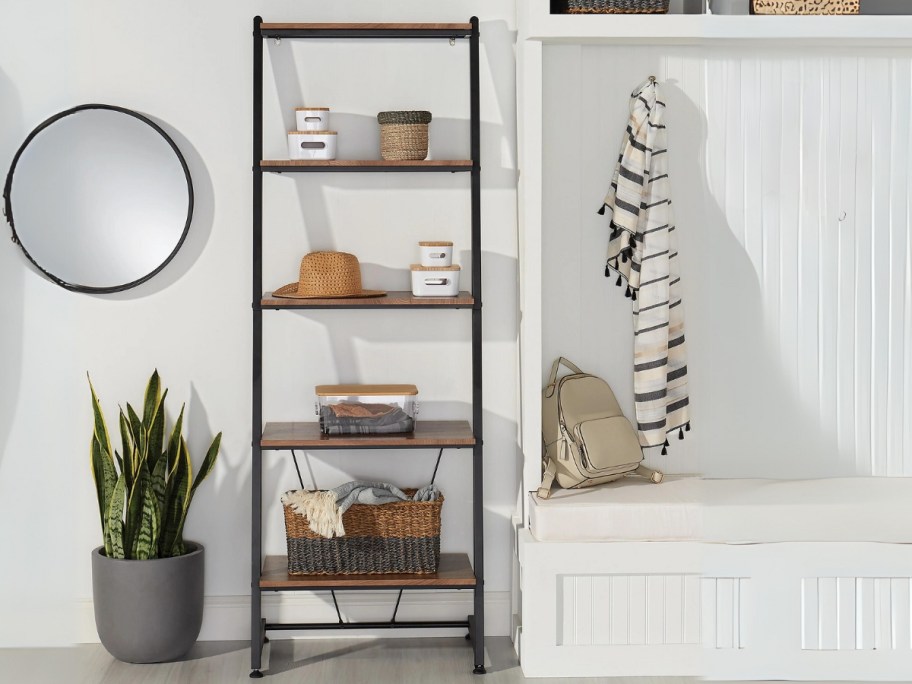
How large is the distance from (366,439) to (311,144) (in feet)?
2.90

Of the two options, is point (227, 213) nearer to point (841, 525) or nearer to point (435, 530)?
point (435, 530)

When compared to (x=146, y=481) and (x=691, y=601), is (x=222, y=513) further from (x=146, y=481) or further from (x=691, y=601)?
(x=691, y=601)

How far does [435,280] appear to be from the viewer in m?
3.02

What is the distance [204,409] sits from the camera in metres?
3.23

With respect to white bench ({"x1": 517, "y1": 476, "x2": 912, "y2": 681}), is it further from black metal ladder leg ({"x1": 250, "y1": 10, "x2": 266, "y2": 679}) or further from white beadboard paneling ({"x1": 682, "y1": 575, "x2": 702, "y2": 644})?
black metal ladder leg ({"x1": 250, "y1": 10, "x2": 266, "y2": 679})

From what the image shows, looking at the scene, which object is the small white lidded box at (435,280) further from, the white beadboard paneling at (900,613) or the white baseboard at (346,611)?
the white beadboard paneling at (900,613)

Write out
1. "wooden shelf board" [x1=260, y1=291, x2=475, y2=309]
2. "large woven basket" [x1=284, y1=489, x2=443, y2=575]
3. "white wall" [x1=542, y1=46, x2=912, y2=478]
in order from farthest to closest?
1. "white wall" [x1=542, y1=46, x2=912, y2=478]
2. "large woven basket" [x1=284, y1=489, x2=443, y2=575]
3. "wooden shelf board" [x1=260, y1=291, x2=475, y2=309]

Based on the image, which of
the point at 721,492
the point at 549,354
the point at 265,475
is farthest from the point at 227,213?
the point at 721,492

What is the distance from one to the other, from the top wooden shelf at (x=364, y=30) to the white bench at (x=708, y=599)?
1.44 meters

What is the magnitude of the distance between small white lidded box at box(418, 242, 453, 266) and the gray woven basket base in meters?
0.82

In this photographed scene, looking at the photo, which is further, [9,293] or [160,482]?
[9,293]

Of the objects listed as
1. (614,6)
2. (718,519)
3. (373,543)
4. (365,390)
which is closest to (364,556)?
(373,543)

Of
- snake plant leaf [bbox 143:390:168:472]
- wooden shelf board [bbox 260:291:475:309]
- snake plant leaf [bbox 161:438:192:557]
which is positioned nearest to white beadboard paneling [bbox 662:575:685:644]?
wooden shelf board [bbox 260:291:475:309]

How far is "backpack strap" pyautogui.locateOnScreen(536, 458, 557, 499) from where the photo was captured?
9.89 feet
